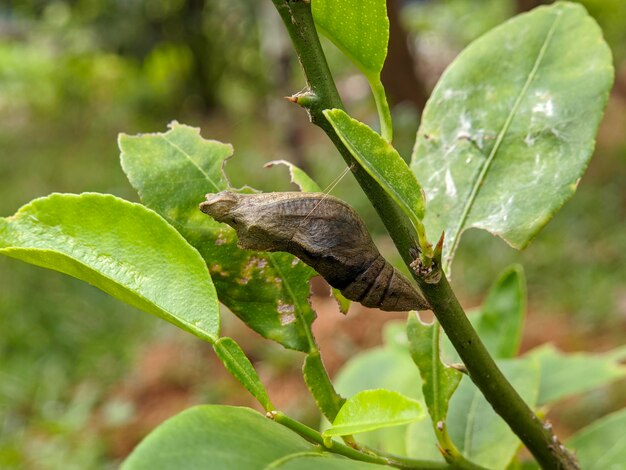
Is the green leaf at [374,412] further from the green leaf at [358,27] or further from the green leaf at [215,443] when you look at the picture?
the green leaf at [358,27]

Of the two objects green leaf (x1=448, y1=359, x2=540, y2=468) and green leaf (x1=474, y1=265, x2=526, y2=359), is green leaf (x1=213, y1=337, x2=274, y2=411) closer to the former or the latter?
green leaf (x1=448, y1=359, x2=540, y2=468)

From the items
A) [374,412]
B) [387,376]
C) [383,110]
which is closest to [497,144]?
[383,110]

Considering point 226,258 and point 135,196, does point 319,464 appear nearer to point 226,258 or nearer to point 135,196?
point 226,258

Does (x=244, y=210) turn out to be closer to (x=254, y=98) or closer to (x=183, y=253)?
(x=183, y=253)

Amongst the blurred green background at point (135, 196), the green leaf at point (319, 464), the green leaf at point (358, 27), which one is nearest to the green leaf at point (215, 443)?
the green leaf at point (319, 464)

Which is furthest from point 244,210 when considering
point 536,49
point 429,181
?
point 536,49

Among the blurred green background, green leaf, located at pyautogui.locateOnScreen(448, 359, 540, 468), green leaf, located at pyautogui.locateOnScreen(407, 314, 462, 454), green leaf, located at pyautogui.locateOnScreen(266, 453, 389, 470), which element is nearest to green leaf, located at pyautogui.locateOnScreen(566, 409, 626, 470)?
green leaf, located at pyautogui.locateOnScreen(448, 359, 540, 468)
